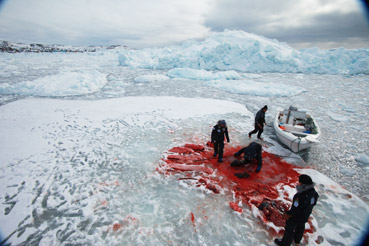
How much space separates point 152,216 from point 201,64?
26.1 metres

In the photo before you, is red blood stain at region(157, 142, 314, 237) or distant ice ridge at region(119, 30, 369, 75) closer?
red blood stain at region(157, 142, 314, 237)

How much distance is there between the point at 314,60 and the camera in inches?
993

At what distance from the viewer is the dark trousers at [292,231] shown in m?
2.63

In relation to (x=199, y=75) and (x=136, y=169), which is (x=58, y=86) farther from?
(x=199, y=75)

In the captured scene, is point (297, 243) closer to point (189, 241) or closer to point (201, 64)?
point (189, 241)

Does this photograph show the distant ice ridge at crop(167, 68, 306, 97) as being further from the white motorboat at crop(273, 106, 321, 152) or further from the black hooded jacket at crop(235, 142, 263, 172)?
the black hooded jacket at crop(235, 142, 263, 172)

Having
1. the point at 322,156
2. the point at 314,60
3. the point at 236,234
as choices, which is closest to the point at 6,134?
the point at 236,234

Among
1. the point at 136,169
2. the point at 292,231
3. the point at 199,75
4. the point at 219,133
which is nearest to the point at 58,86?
the point at 136,169

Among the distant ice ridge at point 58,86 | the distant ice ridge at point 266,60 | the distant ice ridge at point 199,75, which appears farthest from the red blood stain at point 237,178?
the distant ice ridge at point 266,60

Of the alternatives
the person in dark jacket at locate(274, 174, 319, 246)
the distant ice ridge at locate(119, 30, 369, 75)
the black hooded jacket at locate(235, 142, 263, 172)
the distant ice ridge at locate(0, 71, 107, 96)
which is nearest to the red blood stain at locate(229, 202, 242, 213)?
the person in dark jacket at locate(274, 174, 319, 246)

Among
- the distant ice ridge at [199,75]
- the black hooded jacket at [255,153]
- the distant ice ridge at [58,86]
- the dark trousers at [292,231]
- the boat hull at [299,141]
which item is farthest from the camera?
the distant ice ridge at [199,75]

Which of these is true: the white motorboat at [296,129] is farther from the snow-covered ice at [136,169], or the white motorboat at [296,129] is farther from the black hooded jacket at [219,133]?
the black hooded jacket at [219,133]

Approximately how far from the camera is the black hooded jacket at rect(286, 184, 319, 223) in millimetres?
2408

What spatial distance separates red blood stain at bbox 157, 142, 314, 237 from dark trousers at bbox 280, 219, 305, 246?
38 centimetres
